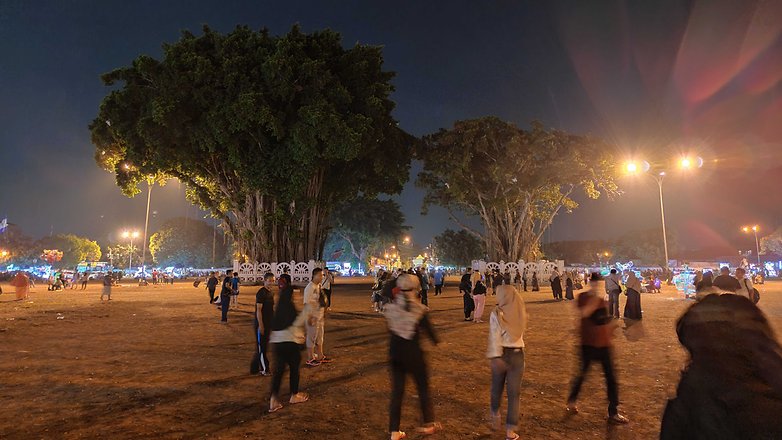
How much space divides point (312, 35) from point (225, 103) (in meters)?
8.17

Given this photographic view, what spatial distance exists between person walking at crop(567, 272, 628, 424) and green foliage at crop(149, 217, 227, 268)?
85634mm

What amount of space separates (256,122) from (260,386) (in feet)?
72.5

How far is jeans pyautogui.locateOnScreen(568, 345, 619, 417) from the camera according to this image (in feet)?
17.9

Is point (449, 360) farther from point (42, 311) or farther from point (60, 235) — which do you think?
point (60, 235)

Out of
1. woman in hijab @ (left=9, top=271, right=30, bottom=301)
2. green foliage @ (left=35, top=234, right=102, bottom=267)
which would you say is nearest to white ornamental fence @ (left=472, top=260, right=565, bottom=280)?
woman in hijab @ (left=9, top=271, right=30, bottom=301)

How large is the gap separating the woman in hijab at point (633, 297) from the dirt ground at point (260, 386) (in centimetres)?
66

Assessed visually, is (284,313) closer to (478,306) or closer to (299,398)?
(299,398)

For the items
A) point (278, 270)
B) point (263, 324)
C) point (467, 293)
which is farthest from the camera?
point (278, 270)

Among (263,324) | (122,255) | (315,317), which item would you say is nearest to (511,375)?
(315,317)

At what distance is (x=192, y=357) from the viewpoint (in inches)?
356

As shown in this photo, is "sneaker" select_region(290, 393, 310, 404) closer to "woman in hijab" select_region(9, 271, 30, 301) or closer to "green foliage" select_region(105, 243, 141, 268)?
"woman in hijab" select_region(9, 271, 30, 301)

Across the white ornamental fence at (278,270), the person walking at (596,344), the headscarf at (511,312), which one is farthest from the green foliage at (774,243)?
the headscarf at (511,312)

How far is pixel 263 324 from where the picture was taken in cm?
733

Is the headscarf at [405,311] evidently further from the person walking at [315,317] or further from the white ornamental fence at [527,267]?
the white ornamental fence at [527,267]
